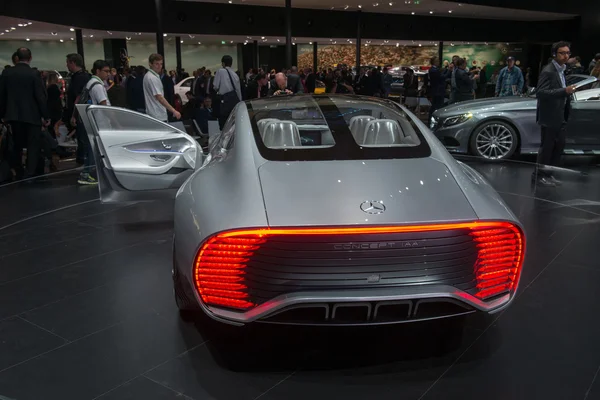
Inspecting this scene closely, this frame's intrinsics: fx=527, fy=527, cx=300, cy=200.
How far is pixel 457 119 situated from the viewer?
7508mm

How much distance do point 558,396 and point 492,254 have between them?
0.67m

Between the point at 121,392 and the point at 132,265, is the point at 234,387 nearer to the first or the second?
the point at 121,392

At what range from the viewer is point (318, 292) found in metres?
2.16

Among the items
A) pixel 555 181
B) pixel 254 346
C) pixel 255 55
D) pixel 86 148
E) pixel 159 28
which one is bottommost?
pixel 254 346

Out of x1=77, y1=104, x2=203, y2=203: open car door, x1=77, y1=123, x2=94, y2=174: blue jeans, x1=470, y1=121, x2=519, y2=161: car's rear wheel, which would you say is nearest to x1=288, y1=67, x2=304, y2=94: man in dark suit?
x1=470, y1=121, x2=519, y2=161: car's rear wheel

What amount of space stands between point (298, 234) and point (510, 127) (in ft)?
20.0

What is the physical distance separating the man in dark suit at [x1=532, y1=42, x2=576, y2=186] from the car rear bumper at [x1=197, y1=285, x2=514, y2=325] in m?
4.30

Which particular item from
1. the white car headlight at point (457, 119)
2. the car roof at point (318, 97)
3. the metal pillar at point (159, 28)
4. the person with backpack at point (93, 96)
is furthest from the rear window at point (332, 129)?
the metal pillar at point (159, 28)

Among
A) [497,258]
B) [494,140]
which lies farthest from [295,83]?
[497,258]

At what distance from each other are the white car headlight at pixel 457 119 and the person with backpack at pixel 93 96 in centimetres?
459

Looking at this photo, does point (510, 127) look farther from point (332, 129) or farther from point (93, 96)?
point (93, 96)

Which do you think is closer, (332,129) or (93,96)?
(332,129)

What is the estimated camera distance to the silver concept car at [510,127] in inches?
287

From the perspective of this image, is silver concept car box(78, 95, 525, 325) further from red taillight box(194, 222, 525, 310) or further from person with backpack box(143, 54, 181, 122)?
person with backpack box(143, 54, 181, 122)
